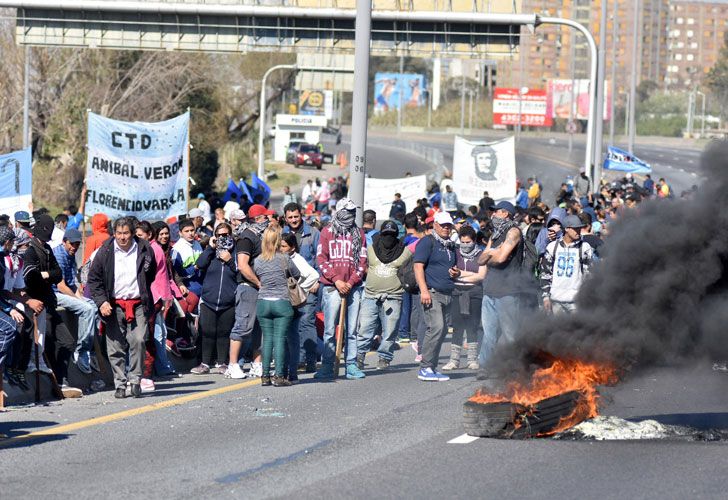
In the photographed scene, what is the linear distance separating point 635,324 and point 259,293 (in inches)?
175

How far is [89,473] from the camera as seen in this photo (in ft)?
28.8

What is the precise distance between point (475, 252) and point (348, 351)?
230 cm

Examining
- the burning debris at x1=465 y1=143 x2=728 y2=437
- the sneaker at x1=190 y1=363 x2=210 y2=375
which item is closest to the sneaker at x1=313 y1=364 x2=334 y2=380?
the sneaker at x1=190 y1=363 x2=210 y2=375

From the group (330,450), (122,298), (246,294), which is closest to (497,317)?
(246,294)

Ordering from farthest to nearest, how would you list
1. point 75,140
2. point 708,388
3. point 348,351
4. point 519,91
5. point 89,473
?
1. point 519,91
2. point 75,140
3. point 348,351
4. point 708,388
5. point 89,473

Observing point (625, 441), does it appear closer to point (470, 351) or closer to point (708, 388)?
point (708, 388)

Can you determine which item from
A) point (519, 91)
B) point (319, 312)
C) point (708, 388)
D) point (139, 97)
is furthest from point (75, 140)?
point (519, 91)

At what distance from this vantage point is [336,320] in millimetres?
14016

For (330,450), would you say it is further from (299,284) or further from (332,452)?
(299,284)

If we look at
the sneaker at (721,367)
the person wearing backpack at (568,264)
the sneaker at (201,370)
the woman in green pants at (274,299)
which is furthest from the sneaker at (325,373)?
the sneaker at (721,367)

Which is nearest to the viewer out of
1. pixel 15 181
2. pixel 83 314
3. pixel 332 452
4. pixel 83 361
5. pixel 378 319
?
pixel 332 452

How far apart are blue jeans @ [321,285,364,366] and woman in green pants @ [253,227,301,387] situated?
829 mm

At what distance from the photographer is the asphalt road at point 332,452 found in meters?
8.30

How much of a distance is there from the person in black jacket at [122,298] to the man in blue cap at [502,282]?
137 inches
